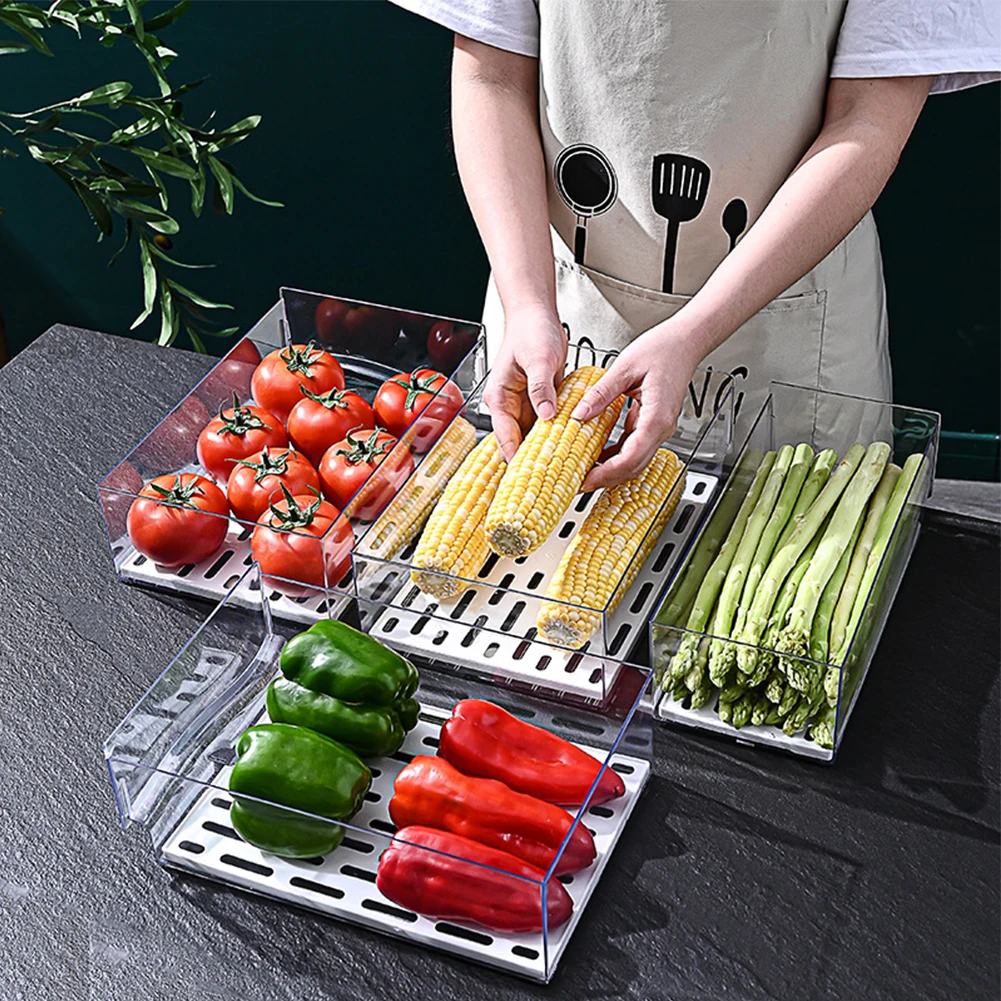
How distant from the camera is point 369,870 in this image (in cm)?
131

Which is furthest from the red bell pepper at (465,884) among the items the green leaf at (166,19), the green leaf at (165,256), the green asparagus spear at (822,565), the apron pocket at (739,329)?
the green leaf at (166,19)

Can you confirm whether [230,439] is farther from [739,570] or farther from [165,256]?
[165,256]

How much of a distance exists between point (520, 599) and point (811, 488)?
398 millimetres

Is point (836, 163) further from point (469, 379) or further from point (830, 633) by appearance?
point (830, 633)

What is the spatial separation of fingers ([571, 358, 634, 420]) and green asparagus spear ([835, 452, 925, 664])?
37cm

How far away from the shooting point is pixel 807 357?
7.06 feet

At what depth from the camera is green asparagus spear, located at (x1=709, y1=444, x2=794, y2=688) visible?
Answer: 143cm

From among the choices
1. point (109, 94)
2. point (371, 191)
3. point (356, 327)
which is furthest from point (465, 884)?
point (371, 191)

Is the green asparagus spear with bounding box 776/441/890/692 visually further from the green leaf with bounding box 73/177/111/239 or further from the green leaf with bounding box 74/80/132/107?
the green leaf with bounding box 74/80/132/107

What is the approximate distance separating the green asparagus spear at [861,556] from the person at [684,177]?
0.39 feet

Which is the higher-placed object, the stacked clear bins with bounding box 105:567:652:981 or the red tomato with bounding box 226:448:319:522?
the red tomato with bounding box 226:448:319:522

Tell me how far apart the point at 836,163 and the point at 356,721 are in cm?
106

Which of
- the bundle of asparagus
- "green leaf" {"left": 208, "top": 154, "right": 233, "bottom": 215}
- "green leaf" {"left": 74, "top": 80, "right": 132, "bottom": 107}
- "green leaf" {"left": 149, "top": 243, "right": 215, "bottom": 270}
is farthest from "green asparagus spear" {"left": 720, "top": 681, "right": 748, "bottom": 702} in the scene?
"green leaf" {"left": 74, "top": 80, "right": 132, "bottom": 107}

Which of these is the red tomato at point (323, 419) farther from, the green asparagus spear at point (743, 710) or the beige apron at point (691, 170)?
the green asparagus spear at point (743, 710)
